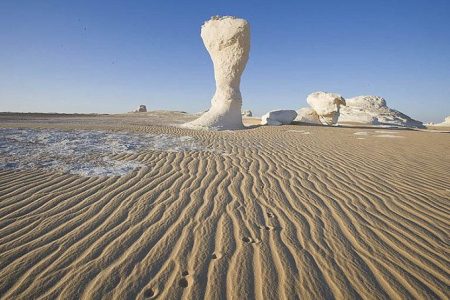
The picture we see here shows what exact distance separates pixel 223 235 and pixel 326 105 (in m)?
19.1

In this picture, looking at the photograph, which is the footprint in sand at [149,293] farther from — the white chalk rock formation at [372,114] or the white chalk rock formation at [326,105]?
the white chalk rock formation at [372,114]

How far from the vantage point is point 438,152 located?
8023 millimetres

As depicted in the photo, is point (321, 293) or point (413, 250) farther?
point (413, 250)

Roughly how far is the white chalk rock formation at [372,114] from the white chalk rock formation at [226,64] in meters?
15.5

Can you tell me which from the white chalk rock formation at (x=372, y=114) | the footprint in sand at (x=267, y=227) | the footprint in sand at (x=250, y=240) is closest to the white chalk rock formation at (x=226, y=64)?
the footprint in sand at (x=267, y=227)

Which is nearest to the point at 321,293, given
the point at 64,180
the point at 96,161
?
the point at 64,180

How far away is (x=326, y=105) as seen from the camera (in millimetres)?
19844

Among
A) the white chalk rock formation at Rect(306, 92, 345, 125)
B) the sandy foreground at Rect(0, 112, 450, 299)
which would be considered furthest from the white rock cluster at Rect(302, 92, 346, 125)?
the sandy foreground at Rect(0, 112, 450, 299)

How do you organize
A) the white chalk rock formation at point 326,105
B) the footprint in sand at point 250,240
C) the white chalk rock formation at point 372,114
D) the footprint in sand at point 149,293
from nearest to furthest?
the footprint in sand at point 149,293
the footprint in sand at point 250,240
the white chalk rock formation at point 326,105
the white chalk rock formation at point 372,114

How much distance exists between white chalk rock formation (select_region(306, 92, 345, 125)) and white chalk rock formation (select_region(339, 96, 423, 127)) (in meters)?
6.08

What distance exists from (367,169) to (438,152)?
4051mm

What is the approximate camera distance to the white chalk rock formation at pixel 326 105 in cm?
1955

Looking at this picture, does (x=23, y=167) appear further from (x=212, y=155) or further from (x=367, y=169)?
(x=367, y=169)

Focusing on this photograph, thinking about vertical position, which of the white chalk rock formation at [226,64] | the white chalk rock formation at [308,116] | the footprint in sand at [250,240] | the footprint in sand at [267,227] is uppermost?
the white chalk rock formation at [226,64]
